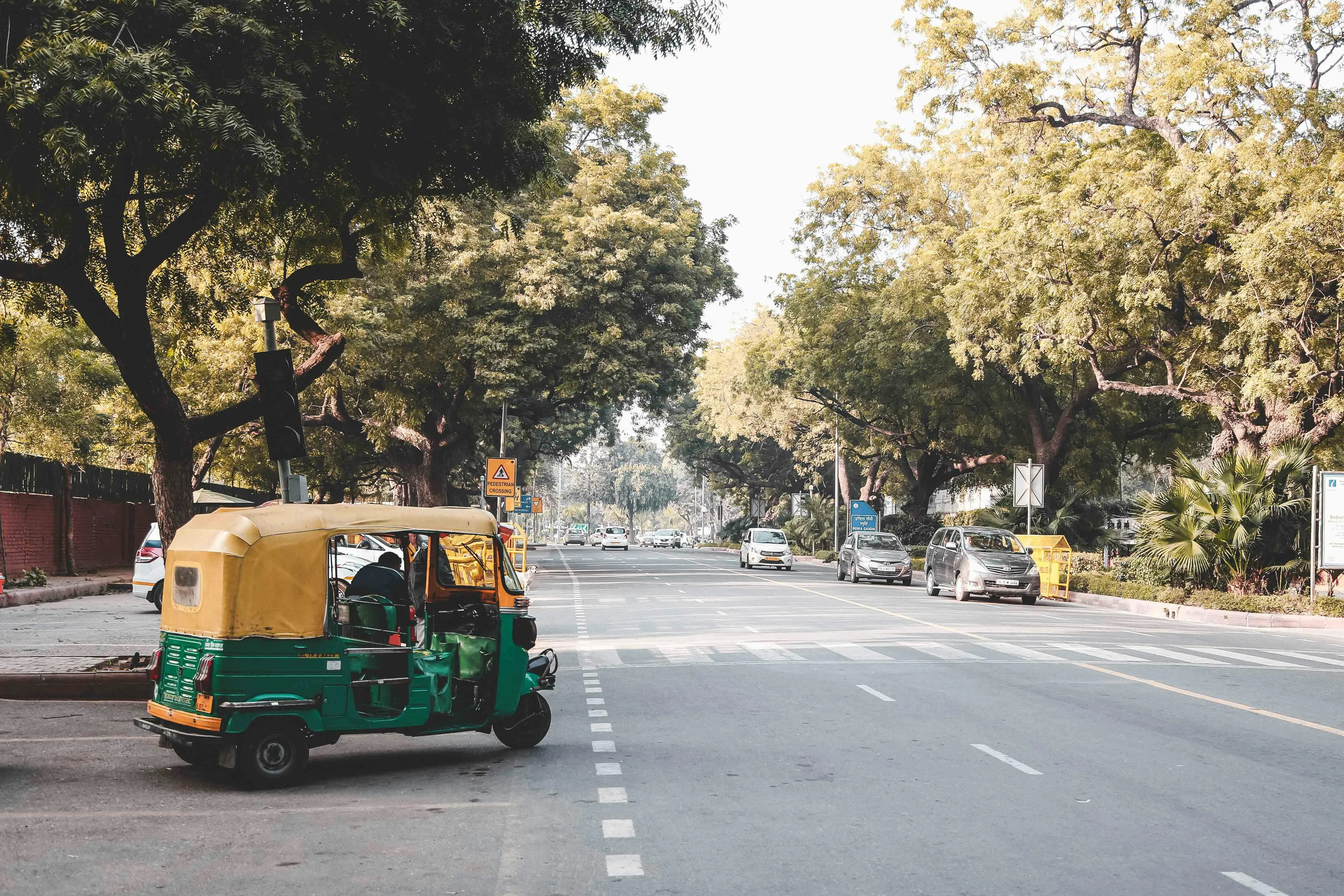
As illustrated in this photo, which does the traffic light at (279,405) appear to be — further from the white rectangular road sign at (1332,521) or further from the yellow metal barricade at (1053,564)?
the yellow metal barricade at (1053,564)

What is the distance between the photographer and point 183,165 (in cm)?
1321

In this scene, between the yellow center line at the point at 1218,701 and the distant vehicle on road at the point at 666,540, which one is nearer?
the yellow center line at the point at 1218,701

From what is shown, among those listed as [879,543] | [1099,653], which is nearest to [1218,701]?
[1099,653]

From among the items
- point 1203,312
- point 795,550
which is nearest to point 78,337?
point 1203,312

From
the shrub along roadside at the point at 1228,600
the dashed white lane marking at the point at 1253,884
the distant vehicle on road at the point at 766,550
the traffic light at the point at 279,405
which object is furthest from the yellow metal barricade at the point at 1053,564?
the dashed white lane marking at the point at 1253,884

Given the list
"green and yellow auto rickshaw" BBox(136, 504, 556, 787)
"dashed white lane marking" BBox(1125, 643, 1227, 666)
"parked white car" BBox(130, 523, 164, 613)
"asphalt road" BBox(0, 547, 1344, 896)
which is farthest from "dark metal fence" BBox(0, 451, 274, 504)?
"dashed white lane marking" BBox(1125, 643, 1227, 666)

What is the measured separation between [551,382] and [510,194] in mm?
26190

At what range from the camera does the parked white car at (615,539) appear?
8756cm

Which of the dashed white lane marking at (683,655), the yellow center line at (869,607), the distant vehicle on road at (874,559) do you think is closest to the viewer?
the dashed white lane marking at (683,655)

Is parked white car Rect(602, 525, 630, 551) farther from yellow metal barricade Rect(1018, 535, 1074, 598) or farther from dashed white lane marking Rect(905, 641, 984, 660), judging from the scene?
dashed white lane marking Rect(905, 641, 984, 660)

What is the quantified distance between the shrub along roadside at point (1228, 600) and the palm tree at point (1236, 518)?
23.3 inches

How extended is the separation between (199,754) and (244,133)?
15.7 feet

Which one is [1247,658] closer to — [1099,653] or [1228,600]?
[1099,653]

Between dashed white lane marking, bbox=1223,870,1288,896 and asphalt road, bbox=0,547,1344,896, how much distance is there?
26mm
